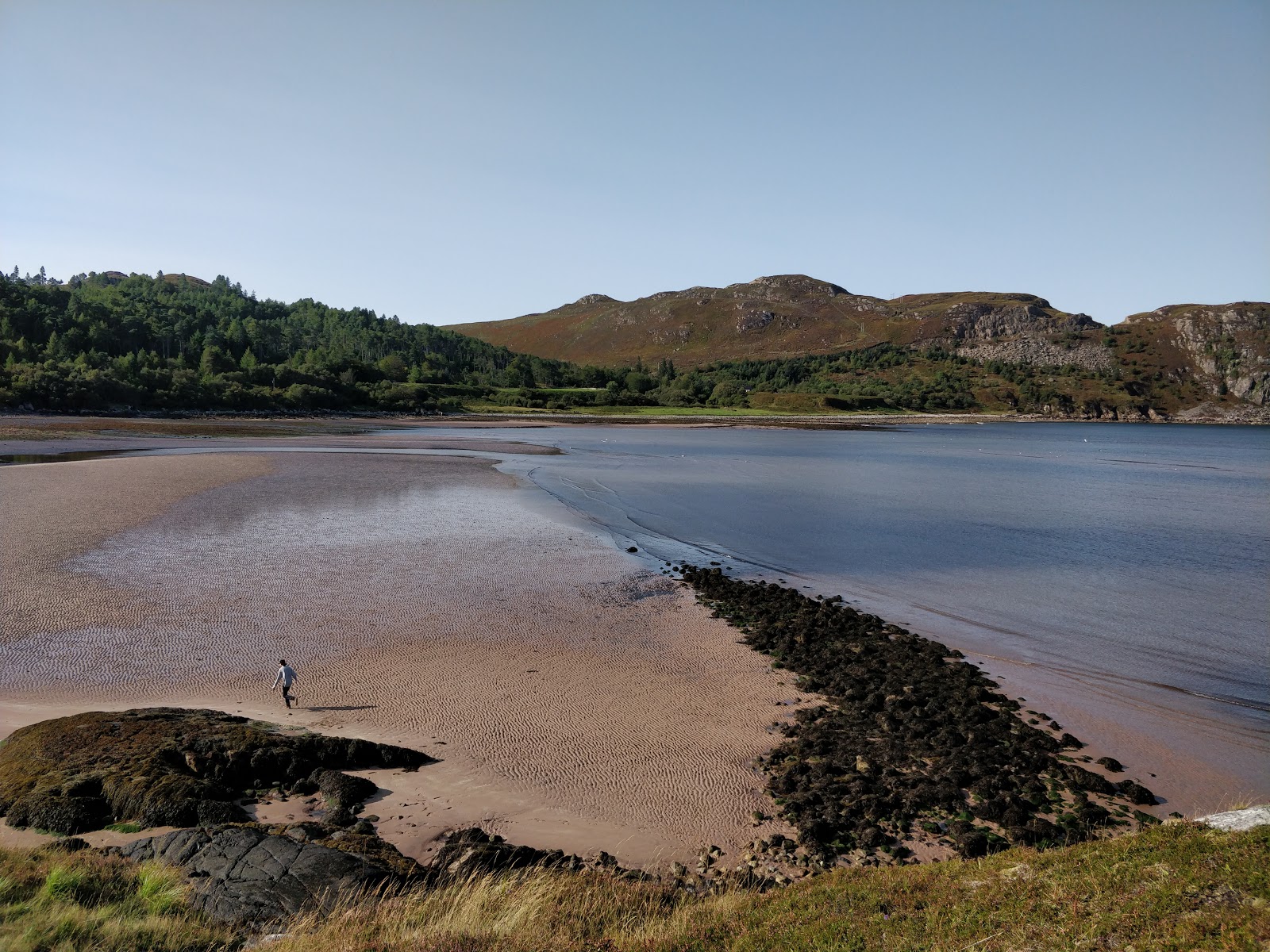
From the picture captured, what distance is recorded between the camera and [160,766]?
34.2ft

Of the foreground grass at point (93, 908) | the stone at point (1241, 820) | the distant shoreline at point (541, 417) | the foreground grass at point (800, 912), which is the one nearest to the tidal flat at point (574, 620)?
the foreground grass at point (800, 912)

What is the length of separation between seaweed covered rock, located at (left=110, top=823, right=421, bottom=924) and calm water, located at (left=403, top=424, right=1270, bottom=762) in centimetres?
1573

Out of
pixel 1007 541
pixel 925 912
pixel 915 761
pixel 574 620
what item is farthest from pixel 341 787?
pixel 1007 541

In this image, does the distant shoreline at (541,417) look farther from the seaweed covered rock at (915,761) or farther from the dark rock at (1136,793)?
the dark rock at (1136,793)

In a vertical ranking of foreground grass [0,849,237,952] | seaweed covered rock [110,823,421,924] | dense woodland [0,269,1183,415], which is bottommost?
seaweed covered rock [110,823,421,924]

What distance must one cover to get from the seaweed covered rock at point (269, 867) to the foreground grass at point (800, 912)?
0.33 m

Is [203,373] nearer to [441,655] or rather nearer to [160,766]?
[441,655]

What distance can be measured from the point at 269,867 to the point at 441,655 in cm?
888

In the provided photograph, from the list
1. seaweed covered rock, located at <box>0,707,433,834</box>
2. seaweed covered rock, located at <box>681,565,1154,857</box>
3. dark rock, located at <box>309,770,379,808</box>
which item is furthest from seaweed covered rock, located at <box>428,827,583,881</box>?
seaweed covered rock, located at <box>681,565,1154,857</box>

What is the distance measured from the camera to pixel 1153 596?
23.9 meters

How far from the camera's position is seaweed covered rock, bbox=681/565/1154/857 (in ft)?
34.3

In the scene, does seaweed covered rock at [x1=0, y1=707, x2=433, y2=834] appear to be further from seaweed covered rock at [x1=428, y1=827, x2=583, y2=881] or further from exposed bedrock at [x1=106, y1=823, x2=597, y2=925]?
seaweed covered rock at [x1=428, y1=827, x2=583, y2=881]

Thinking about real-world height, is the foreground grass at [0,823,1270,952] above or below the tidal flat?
above

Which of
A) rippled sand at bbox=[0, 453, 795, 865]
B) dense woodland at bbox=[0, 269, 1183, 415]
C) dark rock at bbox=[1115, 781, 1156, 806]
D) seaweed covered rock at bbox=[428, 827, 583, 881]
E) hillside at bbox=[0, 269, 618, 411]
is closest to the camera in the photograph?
seaweed covered rock at bbox=[428, 827, 583, 881]
